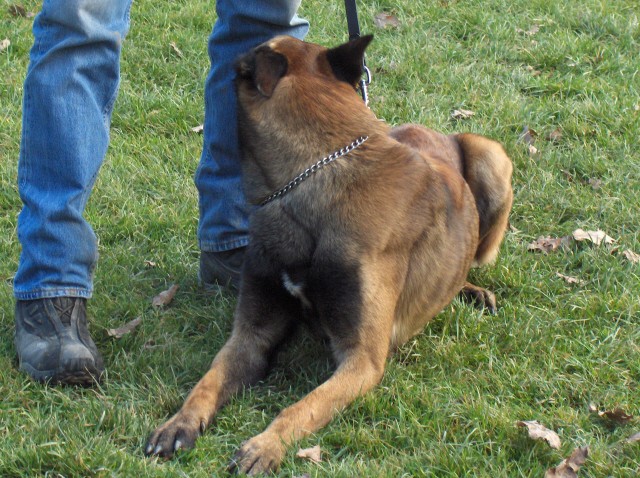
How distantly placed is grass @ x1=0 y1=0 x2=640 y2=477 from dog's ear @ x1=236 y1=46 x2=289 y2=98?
46.7 inches

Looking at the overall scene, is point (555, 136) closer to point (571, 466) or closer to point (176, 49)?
point (176, 49)

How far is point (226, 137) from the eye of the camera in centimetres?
418

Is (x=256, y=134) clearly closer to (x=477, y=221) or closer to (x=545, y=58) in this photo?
(x=477, y=221)

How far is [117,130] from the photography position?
5.84 meters

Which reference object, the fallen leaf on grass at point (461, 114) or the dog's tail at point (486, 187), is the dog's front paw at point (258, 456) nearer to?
the dog's tail at point (486, 187)

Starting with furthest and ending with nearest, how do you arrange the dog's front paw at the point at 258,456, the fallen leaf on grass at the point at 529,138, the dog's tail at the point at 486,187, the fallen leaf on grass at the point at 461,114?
the fallen leaf on grass at the point at 461,114
the fallen leaf on grass at the point at 529,138
the dog's tail at the point at 486,187
the dog's front paw at the point at 258,456

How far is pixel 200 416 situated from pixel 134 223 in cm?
189

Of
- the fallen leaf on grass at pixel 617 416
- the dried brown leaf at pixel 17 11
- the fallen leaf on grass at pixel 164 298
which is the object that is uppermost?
the dried brown leaf at pixel 17 11

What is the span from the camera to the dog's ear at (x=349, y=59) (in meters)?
3.39

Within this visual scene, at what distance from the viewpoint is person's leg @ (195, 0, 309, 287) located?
13.1ft

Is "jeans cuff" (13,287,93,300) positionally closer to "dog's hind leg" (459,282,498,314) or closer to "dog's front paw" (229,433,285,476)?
"dog's front paw" (229,433,285,476)

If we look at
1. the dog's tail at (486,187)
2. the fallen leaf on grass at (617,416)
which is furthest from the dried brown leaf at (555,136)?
the fallen leaf on grass at (617,416)

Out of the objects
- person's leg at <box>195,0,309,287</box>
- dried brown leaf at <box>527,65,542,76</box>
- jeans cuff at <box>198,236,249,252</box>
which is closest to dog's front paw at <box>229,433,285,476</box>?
person's leg at <box>195,0,309,287</box>

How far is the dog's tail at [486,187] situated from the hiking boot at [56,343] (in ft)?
6.75
